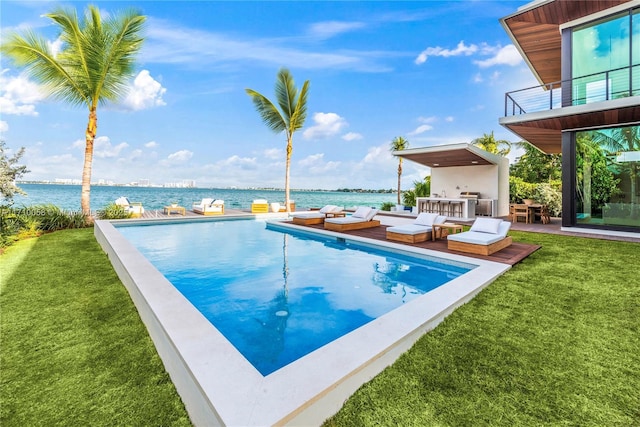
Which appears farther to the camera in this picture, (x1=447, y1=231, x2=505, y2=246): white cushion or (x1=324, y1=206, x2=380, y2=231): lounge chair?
(x1=324, y1=206, x2=380, y2=231): lounge chair

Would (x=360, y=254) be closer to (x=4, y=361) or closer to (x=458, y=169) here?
(x=4, y=361)

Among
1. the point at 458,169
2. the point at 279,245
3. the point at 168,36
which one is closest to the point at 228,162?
the point at 168,36

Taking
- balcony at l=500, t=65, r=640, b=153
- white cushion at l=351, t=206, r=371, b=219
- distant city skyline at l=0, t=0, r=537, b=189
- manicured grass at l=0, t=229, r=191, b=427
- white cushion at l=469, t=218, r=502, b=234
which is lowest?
manicured grass at l=0, t=229, r=191, b=427

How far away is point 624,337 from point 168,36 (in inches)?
718

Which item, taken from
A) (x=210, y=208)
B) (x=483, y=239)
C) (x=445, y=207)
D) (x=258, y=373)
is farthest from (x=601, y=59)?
(x=210, y=208)

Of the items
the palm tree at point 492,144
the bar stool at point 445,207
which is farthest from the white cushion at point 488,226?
the palm tree at point 492,144

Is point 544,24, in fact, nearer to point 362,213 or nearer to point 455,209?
point 455,209

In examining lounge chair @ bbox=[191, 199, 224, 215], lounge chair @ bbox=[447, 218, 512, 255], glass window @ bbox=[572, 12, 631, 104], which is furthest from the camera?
lounge chair @ bbox=[191, 199, 224, 215]

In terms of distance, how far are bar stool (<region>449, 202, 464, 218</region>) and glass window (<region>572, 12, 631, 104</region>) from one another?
18.0ft

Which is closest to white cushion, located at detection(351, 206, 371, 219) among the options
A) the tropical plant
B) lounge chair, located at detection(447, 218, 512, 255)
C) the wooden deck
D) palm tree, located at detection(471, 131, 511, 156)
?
the wooden deck

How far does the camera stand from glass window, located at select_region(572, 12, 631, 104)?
8500mm

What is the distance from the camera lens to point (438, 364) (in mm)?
2482

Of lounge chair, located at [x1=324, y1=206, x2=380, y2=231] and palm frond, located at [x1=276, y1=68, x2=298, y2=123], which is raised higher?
palm frond, located at [x1=276, y1=68, x2=298, y2=123]

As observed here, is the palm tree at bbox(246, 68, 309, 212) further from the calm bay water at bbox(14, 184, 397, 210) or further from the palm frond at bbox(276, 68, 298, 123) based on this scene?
the calm bay water at bbox(14, 184, 397, 210)
